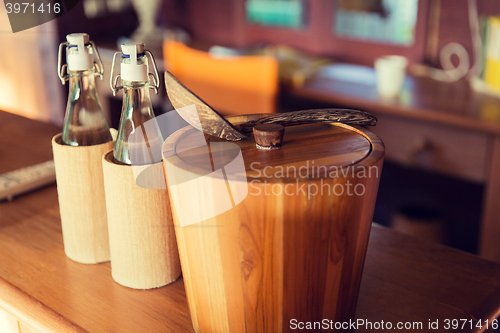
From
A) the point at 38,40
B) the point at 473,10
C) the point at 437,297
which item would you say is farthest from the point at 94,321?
the point at 38,40

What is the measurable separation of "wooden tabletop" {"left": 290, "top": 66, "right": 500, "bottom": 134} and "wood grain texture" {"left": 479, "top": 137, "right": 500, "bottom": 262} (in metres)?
0.10

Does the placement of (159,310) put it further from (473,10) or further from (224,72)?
(473,10)

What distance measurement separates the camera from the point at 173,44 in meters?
1.89

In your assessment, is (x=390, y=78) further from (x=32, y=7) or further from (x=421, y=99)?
(x=32, y=7)

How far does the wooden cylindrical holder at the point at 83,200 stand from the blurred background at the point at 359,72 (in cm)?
113

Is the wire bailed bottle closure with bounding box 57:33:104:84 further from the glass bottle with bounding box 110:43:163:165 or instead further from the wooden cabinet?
the wooden cabinet

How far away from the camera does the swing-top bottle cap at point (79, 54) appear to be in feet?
1.82

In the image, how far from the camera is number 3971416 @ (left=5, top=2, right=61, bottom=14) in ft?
7.60

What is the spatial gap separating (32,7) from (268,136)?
8.67ft

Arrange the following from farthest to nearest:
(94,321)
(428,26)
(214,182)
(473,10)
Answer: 1. (428,26)
2. (473,10)
3. (94,321)
4. (214,182)

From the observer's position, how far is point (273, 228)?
0.39 metres

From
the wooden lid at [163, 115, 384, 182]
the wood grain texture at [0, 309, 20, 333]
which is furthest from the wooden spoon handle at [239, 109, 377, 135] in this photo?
the wood grain texture at [0, 309, 20, 333]

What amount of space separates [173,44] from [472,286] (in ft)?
5.11

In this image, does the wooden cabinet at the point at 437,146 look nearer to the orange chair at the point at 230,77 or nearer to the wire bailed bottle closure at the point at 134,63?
the orange chair at the point at 230,77
